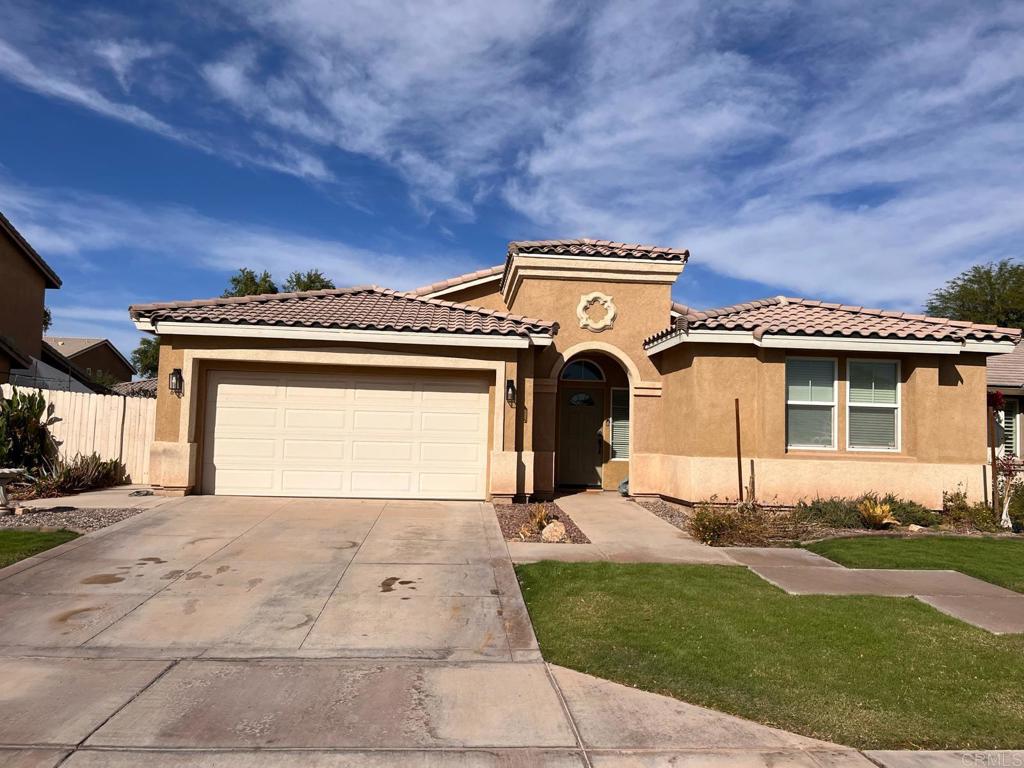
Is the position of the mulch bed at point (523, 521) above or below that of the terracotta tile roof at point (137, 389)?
below

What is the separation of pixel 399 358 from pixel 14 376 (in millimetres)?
13713

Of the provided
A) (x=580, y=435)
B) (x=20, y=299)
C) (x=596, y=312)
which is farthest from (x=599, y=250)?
(x=20, y=299)

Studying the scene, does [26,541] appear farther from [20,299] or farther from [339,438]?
[20,299]

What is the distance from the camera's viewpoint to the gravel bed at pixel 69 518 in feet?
30.7

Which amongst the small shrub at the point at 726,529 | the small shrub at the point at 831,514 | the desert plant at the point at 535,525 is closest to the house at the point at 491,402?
the small shrub at the point at 831,514

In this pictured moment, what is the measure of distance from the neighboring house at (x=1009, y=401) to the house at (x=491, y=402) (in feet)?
18.7

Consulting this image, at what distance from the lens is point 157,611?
6273 millimetres

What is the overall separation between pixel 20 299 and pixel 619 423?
21184 mm

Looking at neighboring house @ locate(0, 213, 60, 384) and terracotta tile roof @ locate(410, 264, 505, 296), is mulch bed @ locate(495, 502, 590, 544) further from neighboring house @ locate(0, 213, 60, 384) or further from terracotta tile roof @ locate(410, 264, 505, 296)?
neighboring house @ locate(0, 213, 60, 384)

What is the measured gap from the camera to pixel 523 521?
35.6ft

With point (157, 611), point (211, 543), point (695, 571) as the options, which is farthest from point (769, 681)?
point (211, 543)

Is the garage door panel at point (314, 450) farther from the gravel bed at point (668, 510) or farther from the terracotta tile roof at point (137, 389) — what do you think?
the terracotta tile roof at point (137, 389)

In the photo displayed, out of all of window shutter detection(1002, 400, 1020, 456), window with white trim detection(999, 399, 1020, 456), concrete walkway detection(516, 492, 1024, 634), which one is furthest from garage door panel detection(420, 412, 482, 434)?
window shutter detection(1002, 400, 1020, 456)

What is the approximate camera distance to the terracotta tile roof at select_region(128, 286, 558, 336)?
1201 cm
